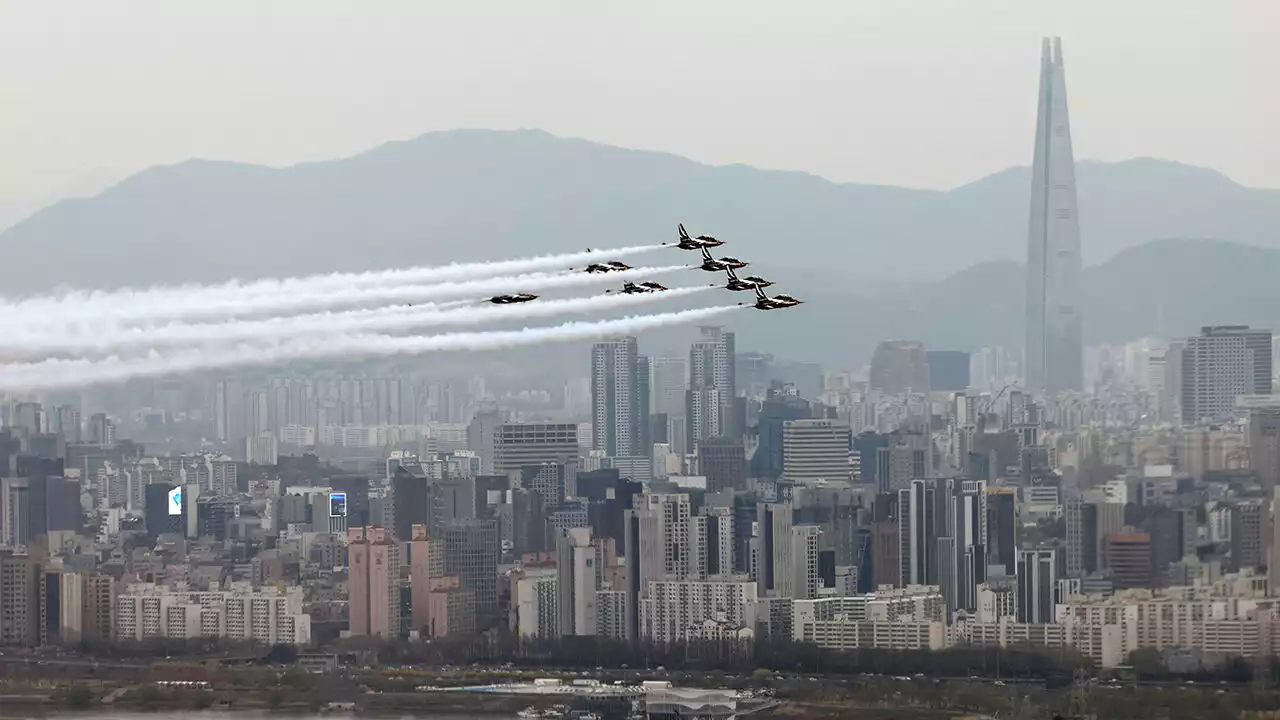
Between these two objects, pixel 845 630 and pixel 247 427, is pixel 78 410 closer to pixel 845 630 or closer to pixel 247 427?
pixel 247 427

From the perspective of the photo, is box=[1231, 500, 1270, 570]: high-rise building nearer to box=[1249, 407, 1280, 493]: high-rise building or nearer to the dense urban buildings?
the dense urban buildings

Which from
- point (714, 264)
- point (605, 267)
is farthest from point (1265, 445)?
point (714, 264)

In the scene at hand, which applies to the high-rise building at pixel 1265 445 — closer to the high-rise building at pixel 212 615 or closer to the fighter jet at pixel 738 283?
the high-rise building at pixel 212 615

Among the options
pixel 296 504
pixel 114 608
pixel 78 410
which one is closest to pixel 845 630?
pixel 114 608

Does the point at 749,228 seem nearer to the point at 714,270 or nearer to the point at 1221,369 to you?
the point at 1221,369

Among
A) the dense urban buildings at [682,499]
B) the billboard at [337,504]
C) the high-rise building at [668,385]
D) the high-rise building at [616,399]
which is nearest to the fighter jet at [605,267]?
the dense urban buildings at [682,499]

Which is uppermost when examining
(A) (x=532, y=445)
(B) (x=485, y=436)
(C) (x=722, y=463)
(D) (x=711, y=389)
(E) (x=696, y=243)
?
(E) (x=696, y=243)
